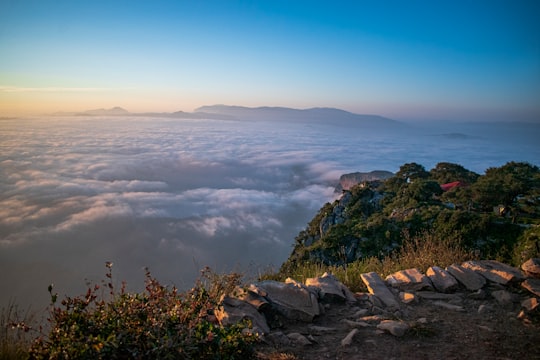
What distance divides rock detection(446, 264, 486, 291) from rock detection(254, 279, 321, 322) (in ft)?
8.33

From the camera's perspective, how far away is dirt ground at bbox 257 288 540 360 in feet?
11.7

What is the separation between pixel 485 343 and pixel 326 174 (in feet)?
425

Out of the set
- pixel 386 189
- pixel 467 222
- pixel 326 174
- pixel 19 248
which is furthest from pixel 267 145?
pixel 467 222

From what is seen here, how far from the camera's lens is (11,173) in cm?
9969

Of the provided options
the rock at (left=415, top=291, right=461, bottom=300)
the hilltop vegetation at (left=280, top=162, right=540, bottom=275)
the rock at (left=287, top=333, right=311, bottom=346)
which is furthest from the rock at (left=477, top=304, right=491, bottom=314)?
the rock at (left=287, top=333, right=311, bottom=346)

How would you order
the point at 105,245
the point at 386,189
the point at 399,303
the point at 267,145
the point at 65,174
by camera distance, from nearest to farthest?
the point at 399,303 < the point at 386,189 < the point at 105,245 < the point at 65,174 < the point at 267,145

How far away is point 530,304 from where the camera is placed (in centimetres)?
450

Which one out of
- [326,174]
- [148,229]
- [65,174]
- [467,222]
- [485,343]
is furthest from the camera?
[326,174]

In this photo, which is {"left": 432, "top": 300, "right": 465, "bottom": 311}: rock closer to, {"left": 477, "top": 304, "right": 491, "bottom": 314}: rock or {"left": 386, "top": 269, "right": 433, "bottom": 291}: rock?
{"left": 477, "top": 304, "right": 491, "bottom": 314}: rock

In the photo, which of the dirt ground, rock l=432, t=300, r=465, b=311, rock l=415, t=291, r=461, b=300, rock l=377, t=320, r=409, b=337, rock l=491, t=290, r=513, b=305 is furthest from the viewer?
rock l=415, t=291, r=461, b=300

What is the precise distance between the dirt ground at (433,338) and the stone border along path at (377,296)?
3.5 inches

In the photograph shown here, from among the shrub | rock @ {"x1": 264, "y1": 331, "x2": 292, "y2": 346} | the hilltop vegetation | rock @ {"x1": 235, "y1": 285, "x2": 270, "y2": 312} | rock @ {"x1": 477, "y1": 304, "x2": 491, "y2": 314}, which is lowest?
the hilltop vegetation

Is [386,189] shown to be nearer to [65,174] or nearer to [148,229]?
[148,229]

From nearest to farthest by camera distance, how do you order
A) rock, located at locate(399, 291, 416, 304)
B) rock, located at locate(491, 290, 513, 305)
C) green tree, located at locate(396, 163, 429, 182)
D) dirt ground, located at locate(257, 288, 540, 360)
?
1. dirt ground, located at locate(257, 288, 540, 360)
2. rock, located at locate(491, 290, 513, 305)
3. rock, located at locate(399, 291, 416, 304)
4. green tree, located at locate(396, 163, 429, 182)
